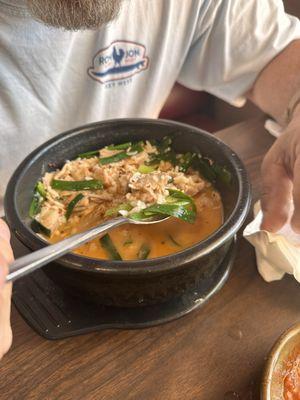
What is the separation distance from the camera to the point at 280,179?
3.04 ft

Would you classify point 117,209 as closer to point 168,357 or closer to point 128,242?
point 128,242

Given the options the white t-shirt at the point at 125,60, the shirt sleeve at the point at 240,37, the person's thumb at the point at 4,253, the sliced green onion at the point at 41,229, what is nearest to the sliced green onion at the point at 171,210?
the sliced green onion at the point at 41,229

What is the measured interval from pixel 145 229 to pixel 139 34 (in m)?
0.71

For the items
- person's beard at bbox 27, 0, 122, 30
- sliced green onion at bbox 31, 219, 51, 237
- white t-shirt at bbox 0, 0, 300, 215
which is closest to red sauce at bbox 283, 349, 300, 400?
sliced green onion at bbox 31, 219, 51, 237

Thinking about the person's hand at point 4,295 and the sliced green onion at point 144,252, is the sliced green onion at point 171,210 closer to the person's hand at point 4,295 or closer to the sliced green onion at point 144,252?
the sliced green onion at point 144,252

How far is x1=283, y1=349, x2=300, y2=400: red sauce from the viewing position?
0.64 m

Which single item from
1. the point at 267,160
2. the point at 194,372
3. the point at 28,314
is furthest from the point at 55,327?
the point at 267,160

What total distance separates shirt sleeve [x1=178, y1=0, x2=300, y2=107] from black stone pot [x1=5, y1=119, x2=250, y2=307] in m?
0.49

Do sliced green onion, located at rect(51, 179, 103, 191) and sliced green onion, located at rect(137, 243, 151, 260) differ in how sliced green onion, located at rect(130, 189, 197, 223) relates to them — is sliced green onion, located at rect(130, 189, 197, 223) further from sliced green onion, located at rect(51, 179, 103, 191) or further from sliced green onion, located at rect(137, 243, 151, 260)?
sliced green onion, located at rect(51, 179, 103, 191)

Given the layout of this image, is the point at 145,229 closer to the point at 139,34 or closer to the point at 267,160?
the point at 267,160

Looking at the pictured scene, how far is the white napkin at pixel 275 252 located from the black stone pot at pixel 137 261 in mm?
94

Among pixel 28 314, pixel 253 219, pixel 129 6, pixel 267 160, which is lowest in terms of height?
pixel 28 314

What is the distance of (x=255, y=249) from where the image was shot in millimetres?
928

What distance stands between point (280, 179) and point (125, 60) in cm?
67
